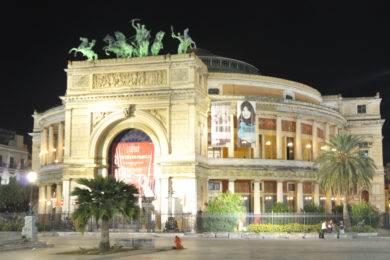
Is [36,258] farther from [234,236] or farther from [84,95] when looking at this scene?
[84,95]

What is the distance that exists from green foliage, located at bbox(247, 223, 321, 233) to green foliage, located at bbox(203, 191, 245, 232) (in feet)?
5.87

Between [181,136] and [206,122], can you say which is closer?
[181,136]

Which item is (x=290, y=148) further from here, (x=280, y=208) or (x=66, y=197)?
(x=66, y=197)

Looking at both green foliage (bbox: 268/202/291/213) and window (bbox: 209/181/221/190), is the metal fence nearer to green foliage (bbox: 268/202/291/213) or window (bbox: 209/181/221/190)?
green foliage (bbox: 268/202/291/213)

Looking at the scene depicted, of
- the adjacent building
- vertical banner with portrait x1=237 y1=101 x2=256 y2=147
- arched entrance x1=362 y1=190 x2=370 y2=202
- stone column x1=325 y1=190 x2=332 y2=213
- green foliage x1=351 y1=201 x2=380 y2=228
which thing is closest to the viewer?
green foliage x1=351 y1=201 x2=380 y2=228

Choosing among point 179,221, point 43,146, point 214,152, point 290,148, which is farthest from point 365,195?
point 43,146

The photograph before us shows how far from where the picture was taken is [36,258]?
86.8ft

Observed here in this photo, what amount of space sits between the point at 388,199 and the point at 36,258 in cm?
12166

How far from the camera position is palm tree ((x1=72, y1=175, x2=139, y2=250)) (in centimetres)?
3131

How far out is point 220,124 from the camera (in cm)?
5672

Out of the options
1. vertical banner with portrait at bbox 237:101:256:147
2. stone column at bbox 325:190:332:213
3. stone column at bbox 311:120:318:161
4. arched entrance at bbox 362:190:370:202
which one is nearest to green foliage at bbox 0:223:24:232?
vertical banner with portrait at bbox 237:101:256:147

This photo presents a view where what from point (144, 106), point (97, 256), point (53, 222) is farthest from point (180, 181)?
point (97, 256)

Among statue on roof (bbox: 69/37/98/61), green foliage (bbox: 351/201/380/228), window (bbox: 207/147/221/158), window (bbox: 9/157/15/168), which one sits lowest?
green foliage (bbox: 351/201/380/228)

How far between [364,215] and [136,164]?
2358cm
